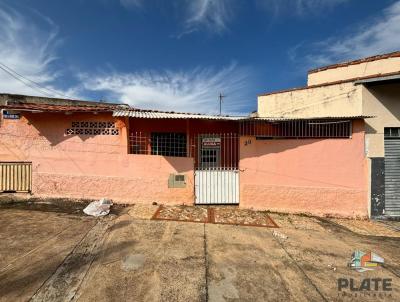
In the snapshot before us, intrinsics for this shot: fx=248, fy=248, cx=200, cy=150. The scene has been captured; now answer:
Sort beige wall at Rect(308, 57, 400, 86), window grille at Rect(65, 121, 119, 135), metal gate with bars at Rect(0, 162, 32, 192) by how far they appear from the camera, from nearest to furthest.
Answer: window grille at Rect(65, 121, 119, 135) → metal gate with bars at Rect(0, 162, 32, 192) → beige wall at Rect(308, 57, 400, 86)

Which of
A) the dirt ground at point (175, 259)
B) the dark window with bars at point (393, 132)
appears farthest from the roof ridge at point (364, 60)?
the dirt ground at point (175, 259)

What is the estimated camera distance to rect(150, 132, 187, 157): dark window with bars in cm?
937

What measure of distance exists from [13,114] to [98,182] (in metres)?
3.57

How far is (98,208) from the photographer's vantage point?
23.3 ft

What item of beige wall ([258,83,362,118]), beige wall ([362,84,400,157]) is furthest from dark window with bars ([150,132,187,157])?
beige wall ([362,84,400,157])

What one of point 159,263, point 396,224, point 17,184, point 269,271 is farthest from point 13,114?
point 396,224

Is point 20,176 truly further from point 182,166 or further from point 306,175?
point 306,175

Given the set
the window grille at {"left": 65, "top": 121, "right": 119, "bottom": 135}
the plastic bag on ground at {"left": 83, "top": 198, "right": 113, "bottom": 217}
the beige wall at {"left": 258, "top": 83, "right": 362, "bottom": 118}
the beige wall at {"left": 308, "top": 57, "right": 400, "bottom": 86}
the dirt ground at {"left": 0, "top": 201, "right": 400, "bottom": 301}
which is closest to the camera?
the dirt ground at {"left": 0, "top": 201, "right": 400, "bottom": 301}

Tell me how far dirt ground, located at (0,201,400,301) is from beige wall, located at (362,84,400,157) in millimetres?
2673

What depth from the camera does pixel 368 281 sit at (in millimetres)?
4172

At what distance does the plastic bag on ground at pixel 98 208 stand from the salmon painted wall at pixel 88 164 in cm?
56

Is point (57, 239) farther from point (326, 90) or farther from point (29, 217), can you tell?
point (326, 90)

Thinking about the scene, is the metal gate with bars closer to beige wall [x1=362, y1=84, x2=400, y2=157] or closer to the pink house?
the pink house

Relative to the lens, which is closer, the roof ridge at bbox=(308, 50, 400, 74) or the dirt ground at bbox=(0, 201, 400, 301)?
the dirt ground at bbox=(0, 201, 400, 301)
